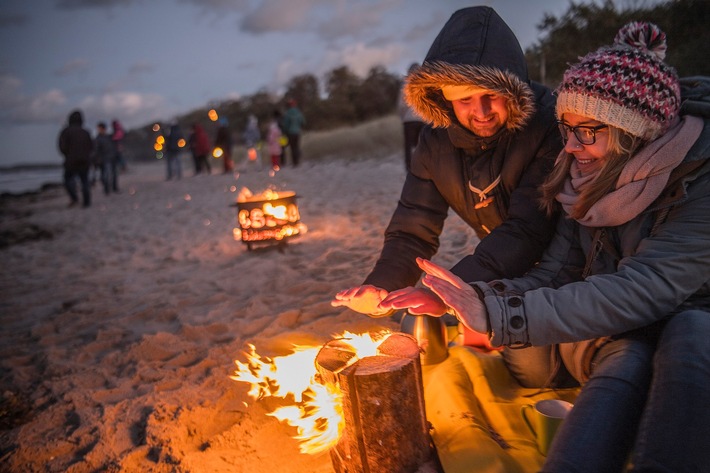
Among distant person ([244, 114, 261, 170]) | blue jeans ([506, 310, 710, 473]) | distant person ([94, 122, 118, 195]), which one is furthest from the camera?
distant person ([244, 114, 261, 170])

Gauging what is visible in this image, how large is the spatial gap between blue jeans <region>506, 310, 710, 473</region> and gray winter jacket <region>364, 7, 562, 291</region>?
78 cm

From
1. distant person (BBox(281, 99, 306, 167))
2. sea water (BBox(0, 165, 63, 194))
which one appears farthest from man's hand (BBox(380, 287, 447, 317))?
sea water (BBox(0, 165, 63, 194))

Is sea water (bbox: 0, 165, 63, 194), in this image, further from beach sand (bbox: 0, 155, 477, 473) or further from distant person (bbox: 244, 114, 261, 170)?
beach sand (bbox: 0, 155, 477, 473)

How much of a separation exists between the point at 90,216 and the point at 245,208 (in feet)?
20.7

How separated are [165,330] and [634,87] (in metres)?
3.34

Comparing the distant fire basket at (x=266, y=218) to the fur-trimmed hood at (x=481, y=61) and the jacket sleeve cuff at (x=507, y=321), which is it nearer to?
the fur-trimmed hood at (x=481, y=61)

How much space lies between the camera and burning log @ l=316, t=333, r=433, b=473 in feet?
6.10

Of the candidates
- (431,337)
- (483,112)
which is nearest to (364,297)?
(431,337)

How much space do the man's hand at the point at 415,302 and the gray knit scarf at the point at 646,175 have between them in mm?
710

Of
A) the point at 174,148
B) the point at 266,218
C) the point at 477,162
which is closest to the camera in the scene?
the point at 477,162

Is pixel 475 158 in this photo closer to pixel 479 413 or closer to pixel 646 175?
pixel 646 175

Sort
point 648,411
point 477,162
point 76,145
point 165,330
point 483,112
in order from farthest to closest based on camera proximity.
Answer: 1. point 76,145
2. point 165,330
3. point 477,162
4. point 483,112
5. point 648,411

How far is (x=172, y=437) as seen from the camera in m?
2.45

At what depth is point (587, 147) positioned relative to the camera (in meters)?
2.08
